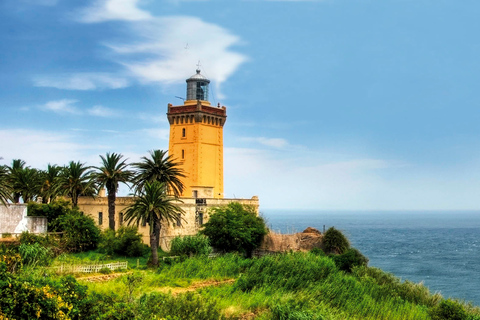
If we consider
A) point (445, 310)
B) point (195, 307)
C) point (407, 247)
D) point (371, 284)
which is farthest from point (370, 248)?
point (195, 307)

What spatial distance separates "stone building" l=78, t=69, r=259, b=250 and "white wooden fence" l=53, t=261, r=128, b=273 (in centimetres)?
913

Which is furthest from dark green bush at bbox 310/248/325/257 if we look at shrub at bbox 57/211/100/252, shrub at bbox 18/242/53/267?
shrub at bbox 18/242/53/267

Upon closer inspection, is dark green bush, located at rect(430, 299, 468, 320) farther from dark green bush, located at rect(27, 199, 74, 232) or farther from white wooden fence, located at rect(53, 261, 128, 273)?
dark green bush, located at rect(27, 199, 74, 232)

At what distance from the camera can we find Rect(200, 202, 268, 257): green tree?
43062mm

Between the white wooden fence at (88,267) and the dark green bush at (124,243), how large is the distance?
11.2 ft

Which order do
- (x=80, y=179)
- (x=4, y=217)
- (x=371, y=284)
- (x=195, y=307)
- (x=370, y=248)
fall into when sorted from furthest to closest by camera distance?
(x=370, y=248), (x=80, y=179), (x=4, y=217), (x=371, y=284), (x=195, y=307)

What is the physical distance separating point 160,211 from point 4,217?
12920 millimetres

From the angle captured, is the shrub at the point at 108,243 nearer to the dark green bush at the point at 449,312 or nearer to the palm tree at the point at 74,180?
the palm tree at the point at 74,180

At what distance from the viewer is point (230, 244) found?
43312 mm

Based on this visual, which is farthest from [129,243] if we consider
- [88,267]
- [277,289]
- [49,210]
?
[277,289]

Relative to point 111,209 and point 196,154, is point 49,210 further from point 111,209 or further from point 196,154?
point 196,154

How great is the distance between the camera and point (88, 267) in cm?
3553

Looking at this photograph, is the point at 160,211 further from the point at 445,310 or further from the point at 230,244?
the point at 445,310

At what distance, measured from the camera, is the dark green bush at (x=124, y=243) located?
134 feet
